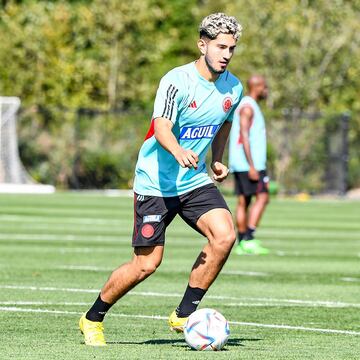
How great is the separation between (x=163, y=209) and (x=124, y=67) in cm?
3681

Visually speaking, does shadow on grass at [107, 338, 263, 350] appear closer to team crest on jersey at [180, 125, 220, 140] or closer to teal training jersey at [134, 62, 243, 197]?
teal training jersey at [134, 62, 243, 197]

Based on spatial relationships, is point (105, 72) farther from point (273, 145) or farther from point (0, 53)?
point (273, 145)

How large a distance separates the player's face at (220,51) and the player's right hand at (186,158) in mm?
807

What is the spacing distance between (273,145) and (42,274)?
28.0 m

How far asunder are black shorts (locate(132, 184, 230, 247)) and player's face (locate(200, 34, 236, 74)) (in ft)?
2.76

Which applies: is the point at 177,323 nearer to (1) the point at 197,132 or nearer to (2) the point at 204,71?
(1) the point at 197,132

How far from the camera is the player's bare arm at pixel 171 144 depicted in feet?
26.1


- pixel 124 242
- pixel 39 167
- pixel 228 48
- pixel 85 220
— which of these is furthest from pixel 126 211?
pixel 228 48

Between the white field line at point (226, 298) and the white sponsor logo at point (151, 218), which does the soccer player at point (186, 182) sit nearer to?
the white sponsor logo at point (151, 218)

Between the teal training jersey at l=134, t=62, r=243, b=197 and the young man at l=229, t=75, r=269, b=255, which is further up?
the teal training jersey at l=134, t=62, r=243, b=197

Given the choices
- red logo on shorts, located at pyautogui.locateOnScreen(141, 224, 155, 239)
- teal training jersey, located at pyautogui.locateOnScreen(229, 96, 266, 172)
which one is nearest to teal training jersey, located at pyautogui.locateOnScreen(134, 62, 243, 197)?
red logo on shorts, located at pyautogui.locateOnScreen(141, 224, 155, 239)

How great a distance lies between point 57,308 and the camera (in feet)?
34.3

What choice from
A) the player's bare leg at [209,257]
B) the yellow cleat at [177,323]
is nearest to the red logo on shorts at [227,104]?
the player's bare leg at [209,257]

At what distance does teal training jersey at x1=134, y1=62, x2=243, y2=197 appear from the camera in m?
8.55
